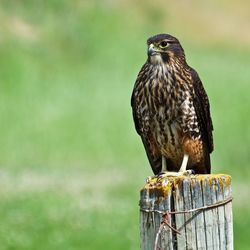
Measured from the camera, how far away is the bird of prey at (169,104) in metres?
5.92

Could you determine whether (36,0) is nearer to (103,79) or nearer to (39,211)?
(103,79)

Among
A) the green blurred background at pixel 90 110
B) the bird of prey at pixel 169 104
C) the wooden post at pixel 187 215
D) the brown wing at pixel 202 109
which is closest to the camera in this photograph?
the wooden post at pixel 187 215

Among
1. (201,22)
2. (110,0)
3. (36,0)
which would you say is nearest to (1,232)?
(36,0)

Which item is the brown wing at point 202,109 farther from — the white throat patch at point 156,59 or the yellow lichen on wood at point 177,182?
the yellow lichen on wood at point 177,182

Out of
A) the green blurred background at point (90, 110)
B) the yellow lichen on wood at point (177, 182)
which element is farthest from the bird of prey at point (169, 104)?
the green blurred background at point (90, 110)

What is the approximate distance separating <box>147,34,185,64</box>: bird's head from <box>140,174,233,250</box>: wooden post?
1.92 meters

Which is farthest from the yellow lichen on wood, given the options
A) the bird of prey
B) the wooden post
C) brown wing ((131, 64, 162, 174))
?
brown wing ((131, 64, 162, 174))

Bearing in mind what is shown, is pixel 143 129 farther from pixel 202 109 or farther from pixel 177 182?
pixel 177 182

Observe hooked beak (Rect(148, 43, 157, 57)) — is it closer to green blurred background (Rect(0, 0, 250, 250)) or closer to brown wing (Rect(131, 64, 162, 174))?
brown wing (Rect(131, 64, 162, 174))

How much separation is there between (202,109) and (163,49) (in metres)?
0.49

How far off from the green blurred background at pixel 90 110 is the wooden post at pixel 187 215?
5679 millimetres

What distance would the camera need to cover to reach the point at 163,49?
19.6 feet

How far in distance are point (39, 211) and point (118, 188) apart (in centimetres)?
271

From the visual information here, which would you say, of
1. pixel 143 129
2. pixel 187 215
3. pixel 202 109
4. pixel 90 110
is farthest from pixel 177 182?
pixel 90 110
